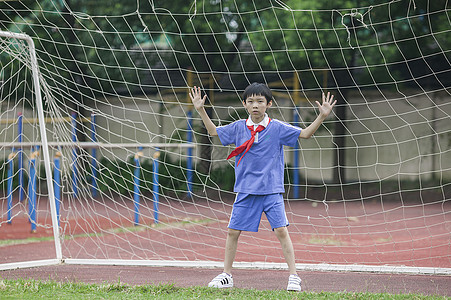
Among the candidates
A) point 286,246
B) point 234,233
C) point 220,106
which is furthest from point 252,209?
point 220,106

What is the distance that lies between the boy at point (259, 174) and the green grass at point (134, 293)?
239mm

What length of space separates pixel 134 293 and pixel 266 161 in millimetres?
1262

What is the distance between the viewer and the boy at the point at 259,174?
420cm

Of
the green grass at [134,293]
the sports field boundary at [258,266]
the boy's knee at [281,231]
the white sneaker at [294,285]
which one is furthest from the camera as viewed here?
the sports field boundary at [258,266]

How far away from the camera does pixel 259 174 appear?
13.9ft

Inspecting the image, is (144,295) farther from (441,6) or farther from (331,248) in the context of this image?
(441,6)

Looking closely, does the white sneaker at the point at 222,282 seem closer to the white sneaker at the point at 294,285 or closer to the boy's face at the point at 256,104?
the white sneaker at the point at 294,285

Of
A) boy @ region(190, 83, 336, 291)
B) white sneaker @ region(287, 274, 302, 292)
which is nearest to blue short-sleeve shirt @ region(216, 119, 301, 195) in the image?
boy @ region(190, 83, 336, 291)

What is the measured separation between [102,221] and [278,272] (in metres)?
4.32

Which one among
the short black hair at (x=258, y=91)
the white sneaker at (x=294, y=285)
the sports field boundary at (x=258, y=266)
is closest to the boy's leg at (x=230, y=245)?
the white sneaker at (x=294, y=285)

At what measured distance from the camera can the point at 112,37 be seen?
13.5 meters

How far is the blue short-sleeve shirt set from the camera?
4215 millimetres

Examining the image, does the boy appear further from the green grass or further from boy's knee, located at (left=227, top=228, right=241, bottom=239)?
the green grass

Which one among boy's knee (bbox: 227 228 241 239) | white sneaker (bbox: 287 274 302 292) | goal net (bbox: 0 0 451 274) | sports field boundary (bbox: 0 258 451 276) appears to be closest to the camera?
white sneaker (bbox: 287 274 302 292)
